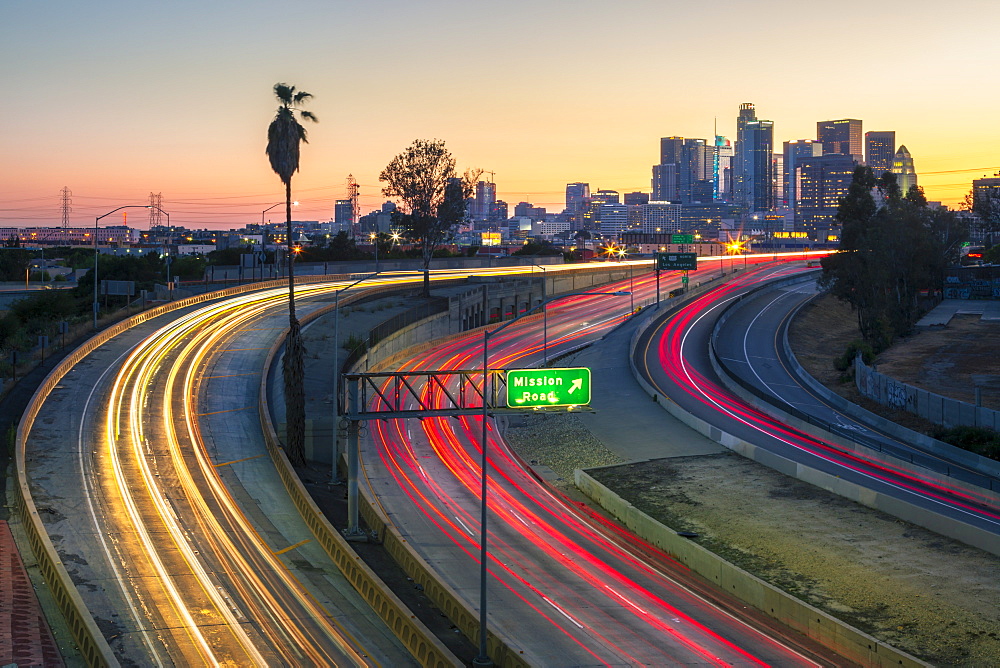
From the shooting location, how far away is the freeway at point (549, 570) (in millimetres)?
29828

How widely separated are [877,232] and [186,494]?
8423 cm

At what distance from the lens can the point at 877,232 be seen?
105 metres

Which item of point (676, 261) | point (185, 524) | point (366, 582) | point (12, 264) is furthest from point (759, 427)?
point (12, 264)

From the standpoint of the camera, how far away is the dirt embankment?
30609mm

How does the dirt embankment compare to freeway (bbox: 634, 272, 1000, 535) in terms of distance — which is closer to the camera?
the dirt embankment

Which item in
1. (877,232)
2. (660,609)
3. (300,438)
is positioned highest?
(877,232)

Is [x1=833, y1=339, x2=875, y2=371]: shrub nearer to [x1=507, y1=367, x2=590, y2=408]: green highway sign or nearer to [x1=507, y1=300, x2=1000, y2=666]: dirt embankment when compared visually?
[x1=507, y1=300, x2=1000, y2=666]: dirt embankment

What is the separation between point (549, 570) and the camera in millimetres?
37219

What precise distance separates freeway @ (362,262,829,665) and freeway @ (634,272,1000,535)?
39.3 ft

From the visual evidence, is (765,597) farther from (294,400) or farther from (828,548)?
(294,400)

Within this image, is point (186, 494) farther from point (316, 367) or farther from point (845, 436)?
point (845, 436)

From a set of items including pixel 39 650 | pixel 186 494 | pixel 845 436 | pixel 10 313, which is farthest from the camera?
pixel 10 313

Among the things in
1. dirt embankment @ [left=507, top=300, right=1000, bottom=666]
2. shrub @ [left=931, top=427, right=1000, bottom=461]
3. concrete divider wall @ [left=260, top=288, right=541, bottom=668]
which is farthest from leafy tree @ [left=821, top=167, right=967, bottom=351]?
concrete divider wall @ [left=260, top=288, right=541, bottom=668]

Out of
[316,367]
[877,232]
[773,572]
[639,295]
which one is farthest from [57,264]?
[773,572]
